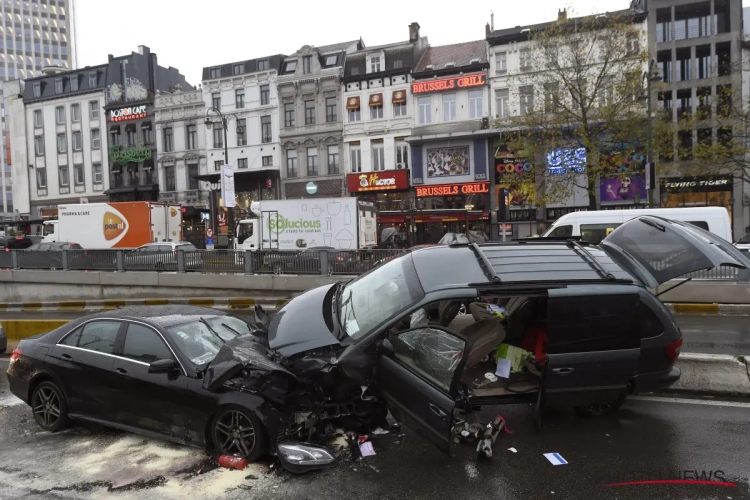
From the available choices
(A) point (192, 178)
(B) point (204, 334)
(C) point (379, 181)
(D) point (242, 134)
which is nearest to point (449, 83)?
(C) point (379, 181)

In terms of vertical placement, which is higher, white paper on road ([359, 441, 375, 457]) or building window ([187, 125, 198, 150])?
building window ([187, 125, 198, 150])

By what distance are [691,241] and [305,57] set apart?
129 ft

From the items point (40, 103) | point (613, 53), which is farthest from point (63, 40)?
point (613, 53)

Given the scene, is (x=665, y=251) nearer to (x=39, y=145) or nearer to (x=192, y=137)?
(x=192, y=137)

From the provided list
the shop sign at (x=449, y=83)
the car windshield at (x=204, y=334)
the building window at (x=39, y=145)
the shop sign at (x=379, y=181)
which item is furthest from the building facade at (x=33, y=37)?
the car windshield at (x=204, y=334)

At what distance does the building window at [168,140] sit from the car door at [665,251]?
45.7 meters

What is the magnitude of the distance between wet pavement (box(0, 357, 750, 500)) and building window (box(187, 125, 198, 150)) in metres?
42.5

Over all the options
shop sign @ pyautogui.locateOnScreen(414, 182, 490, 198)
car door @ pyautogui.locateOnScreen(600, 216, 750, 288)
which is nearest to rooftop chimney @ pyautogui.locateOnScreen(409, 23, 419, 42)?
shop sign @ pyautogui.locateOnScreen(414, 182, 490, 198)

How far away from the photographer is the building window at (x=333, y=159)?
40.1 meters

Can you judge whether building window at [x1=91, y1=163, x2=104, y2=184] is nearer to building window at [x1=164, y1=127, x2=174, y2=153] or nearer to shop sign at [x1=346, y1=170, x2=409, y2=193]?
building window at [x1=164, y1=127, x2=174, y2=153]

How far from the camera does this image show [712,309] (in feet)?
41.9

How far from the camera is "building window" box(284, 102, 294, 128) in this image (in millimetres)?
41344

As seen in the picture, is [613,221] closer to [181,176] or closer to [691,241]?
[691,241]

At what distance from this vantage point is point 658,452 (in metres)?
4.86
